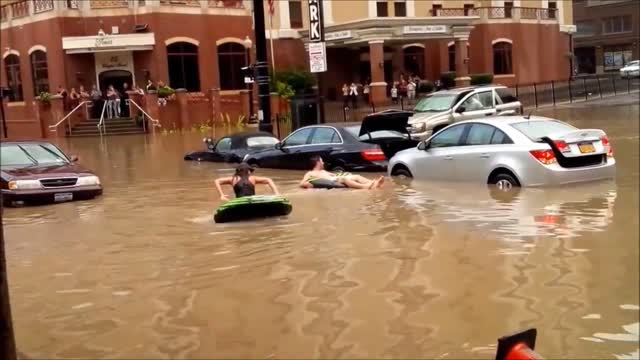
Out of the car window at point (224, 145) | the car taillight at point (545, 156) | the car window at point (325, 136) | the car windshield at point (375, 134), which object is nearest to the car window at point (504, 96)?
the car windshield at point (375, 134)

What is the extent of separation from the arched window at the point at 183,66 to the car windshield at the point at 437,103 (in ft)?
62.0

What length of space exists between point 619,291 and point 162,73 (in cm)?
3518

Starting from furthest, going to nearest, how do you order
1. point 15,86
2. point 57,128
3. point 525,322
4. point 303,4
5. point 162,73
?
point 303,4 → point 15,86 → point 162,73 → point 57,128 → point 525,322

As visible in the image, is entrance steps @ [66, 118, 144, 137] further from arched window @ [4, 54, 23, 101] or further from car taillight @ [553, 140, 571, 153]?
car taillight @ [553, 140, 571, 153]

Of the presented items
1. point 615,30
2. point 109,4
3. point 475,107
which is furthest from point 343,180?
point 109,4

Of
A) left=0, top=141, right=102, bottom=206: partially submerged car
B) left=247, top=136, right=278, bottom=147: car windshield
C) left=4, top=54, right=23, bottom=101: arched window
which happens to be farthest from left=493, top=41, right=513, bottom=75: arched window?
left=0, top=141, right=102, bottom=206: partially submerged car

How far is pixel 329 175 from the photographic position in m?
14.4

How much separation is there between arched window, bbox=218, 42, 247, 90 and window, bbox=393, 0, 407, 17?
12.7m

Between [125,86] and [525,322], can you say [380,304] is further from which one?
[125,86]

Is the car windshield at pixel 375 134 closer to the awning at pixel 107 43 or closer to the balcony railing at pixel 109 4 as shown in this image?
the awning at pixel 107 43

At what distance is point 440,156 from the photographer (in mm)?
13922

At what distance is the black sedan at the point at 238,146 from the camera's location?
20438mm

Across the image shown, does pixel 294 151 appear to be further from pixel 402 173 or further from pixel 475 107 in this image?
pixel 475 107

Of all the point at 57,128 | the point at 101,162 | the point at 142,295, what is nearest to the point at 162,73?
the point at 57,128
